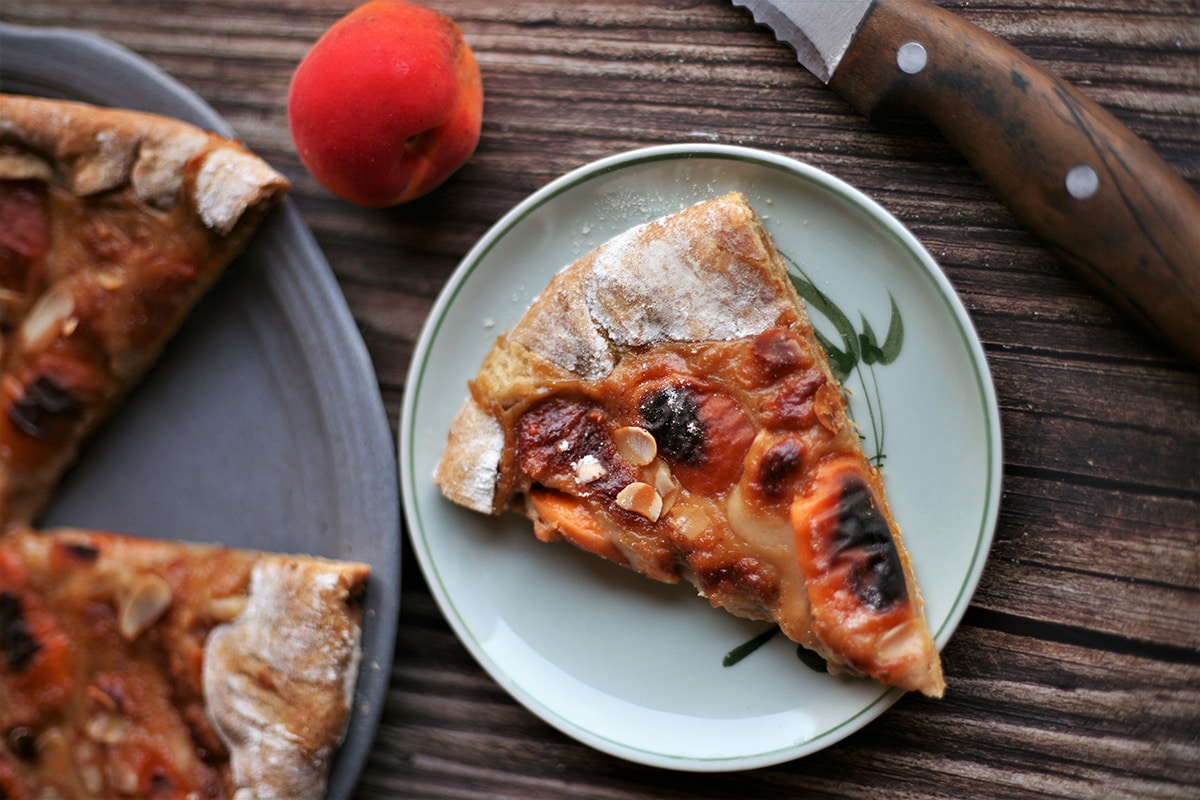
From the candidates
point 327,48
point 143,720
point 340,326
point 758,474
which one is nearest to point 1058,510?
A: point 758,474

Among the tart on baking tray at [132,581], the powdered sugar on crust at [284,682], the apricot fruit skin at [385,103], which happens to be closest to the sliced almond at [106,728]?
the tart on baking tray at [132,581]

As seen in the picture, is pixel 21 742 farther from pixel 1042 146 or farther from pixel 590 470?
pixel 1042 146

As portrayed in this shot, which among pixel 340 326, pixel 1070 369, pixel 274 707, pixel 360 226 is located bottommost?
pixel 274 707

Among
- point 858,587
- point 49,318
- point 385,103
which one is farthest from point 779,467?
point 49,318

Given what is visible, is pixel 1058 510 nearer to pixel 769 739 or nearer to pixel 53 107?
pixel 769 739

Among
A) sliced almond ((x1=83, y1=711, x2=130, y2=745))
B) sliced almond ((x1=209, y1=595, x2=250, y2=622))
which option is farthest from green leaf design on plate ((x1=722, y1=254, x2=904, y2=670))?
sliced almond ((x1=83, y1=711, x2=130, y2=745))

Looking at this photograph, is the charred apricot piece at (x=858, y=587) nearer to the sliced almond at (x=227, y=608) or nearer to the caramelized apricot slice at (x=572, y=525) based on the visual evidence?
the caramelized apricot slice at (x=572, y=525)
